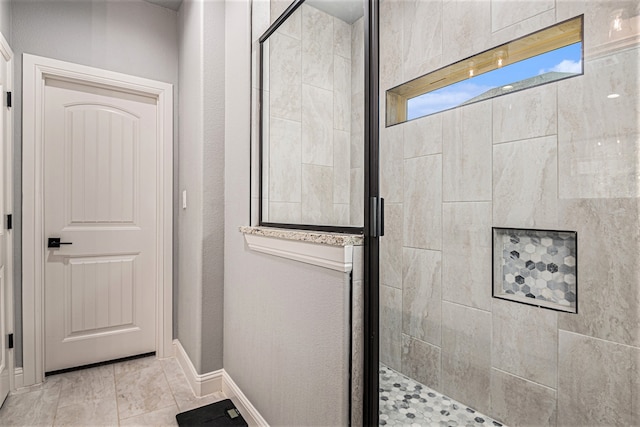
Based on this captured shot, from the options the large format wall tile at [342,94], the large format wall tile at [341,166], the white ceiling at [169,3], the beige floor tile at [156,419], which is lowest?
the beige floor tile at [156,419]

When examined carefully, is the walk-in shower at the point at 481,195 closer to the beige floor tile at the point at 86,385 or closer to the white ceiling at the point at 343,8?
the white ceiling at the point at 343,8

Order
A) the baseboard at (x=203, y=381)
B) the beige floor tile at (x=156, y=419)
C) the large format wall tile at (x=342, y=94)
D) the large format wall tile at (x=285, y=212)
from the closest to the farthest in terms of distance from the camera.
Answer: the large format wall tile at (x=342, y=94), the large format wall tile at (x=285, y=212), the beige floor tile at (x=156, y=419), the baseboard at (x=203, y=381)

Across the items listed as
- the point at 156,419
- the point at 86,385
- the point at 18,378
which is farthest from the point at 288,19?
the point at 18,378

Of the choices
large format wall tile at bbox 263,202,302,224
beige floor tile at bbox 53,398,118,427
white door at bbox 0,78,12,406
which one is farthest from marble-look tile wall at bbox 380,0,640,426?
white door at bbox 0,78,12,406

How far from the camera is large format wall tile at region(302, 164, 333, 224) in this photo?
1342 millimetres

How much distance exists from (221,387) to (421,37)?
213 cm

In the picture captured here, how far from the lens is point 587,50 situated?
114 cm

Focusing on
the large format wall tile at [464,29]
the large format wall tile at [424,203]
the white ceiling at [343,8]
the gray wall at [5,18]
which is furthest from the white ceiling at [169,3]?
the large format wall tile at [424,203]

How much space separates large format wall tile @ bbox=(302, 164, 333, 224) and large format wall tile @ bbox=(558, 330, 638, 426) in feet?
3.03

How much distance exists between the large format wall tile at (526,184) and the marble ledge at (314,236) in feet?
1.89

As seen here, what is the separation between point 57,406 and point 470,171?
2.45 m

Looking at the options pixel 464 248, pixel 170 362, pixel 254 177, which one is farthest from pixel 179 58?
pixel 464 248

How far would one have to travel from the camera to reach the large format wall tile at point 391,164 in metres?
1.23

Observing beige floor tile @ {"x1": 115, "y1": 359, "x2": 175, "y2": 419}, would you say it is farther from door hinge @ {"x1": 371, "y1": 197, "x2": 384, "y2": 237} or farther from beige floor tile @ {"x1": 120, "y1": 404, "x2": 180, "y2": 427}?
door hinge @ {"x1": 371, "y1": 197, "x2": 384, "y2": 237}
